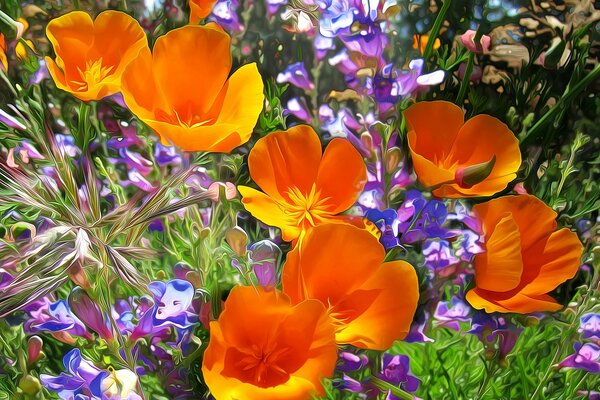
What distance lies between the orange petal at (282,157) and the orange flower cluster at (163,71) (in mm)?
18

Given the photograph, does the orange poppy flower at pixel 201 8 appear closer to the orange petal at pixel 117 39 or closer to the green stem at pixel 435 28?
the orange petal at pixel 117 39

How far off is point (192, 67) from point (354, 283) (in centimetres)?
20

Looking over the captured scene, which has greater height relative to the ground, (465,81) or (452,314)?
(465,81)

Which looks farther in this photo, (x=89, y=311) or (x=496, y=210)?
(x=496, y=210)

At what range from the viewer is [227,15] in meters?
0.55

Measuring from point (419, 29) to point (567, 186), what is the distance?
175 mm

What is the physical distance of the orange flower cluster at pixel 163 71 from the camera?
0.53 meters

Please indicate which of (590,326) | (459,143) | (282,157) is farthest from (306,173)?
(590,326)

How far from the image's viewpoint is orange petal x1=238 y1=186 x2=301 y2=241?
1.70 feet

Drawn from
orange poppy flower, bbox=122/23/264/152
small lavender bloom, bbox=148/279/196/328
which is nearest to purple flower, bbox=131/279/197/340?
small lavender bloom, bbox=148/279/196/328

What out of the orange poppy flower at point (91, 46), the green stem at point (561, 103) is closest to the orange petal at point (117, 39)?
the orange poppy flower at point (91, 46)

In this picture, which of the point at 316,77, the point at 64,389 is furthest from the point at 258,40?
the point at 64,389

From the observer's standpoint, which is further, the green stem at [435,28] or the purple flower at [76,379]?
the green stem at [435,28]

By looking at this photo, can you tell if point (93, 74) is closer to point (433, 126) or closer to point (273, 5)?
point (273, 5)
